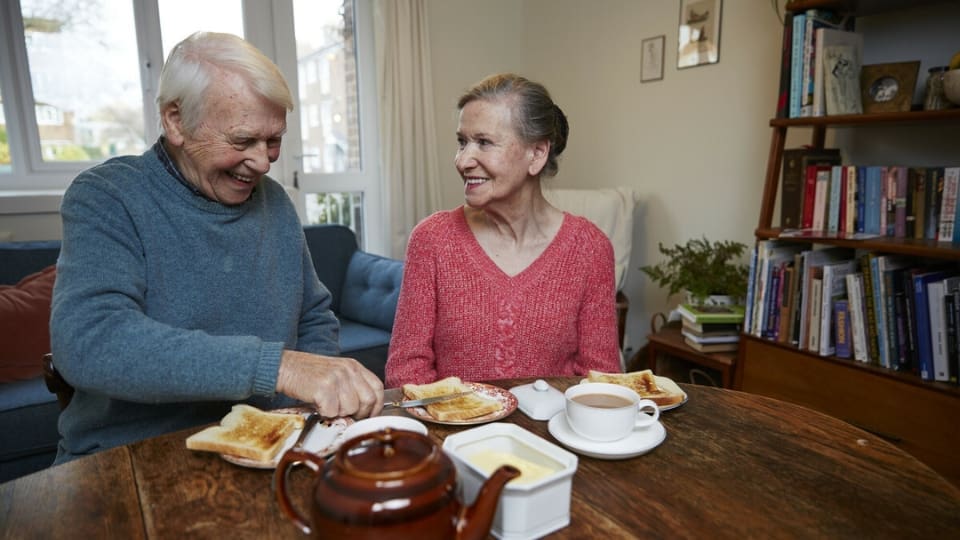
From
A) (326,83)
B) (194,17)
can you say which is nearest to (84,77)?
(194,17)

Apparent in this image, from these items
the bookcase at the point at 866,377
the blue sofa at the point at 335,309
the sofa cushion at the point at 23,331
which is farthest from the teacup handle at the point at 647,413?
the sofa cushion at the point at 23,331

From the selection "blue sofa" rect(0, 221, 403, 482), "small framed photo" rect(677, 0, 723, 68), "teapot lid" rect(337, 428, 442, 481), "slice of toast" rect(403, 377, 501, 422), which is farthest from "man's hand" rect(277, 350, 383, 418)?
"small framed photo" rect(677, 0, 723, 68)

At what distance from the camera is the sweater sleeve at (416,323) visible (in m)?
1.40

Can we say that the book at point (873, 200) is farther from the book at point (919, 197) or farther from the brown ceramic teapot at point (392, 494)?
the brown ceramic teapot at point (392, 494)

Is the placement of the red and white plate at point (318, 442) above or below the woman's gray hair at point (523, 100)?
below

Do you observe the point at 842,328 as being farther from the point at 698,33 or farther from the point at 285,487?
the point at 285,487

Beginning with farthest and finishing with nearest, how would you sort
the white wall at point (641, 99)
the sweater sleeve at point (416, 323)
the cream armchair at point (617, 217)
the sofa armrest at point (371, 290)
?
1. the cream armchair at point (617, 217)
2. the sofa armrest at point (371, 290)
3. the white wall at point (641, 99)
4. the sweater sleeve at point (416, 323)

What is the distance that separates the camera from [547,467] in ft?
2.29

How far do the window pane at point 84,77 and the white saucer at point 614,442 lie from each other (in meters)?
3.00

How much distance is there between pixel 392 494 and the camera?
1.62ft

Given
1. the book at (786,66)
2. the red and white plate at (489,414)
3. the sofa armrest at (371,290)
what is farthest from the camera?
the sofa armrest at (371,290)

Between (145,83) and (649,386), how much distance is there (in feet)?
9.78

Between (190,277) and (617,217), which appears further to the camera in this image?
(617,217)

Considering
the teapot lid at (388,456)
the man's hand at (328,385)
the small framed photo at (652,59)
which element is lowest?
the man's hand at (328,385)
